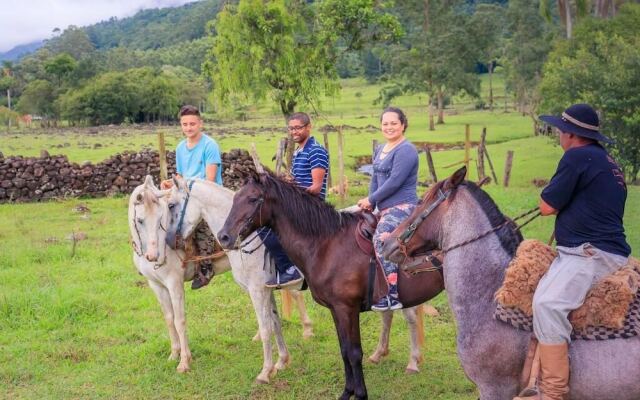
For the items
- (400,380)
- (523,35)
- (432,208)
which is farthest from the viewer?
(523,35)

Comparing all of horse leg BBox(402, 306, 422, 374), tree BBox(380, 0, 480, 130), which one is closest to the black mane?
horse leg BBox(402, 306, 422, 374)

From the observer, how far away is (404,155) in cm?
525

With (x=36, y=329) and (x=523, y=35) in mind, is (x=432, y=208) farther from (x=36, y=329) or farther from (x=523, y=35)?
(x=523, y=35)

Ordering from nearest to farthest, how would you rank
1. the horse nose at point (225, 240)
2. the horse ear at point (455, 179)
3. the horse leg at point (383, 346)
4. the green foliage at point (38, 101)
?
the horse ear at point (455, 179)
the horse nose at point (225, 240)
the horse leg at point (383, 346)
the green foliage at point (38, 101)

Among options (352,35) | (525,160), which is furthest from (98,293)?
(525,160)

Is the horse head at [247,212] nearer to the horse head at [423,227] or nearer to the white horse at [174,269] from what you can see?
the white horse at [174,269]

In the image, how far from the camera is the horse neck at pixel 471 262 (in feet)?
13.0

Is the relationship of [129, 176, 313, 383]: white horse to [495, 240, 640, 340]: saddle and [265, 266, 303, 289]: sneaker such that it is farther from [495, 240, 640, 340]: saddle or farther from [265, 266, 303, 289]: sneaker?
[495, 240, 640, 340]: saddle

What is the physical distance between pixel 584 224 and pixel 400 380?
326 centimetres

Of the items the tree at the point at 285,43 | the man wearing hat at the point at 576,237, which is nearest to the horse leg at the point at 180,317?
the man wearing hat at the point at 576,237

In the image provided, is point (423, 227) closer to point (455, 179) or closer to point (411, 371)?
point (455, 179)

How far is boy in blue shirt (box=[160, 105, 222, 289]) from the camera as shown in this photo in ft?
20.9

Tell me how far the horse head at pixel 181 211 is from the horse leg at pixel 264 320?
0.88 metres

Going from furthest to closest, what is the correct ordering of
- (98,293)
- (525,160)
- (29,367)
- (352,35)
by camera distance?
(525,160)
(352,35)
(98,293)
(29,367)
